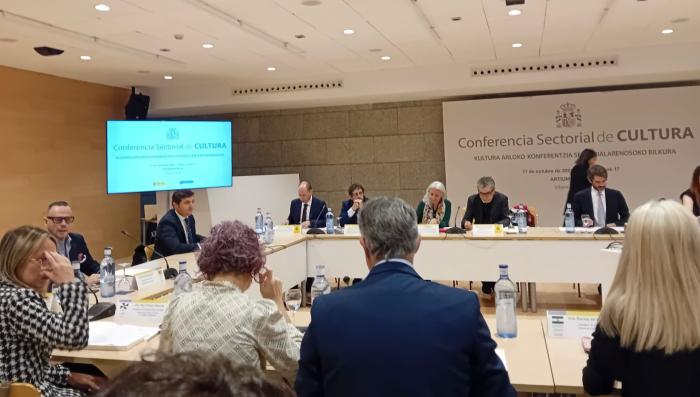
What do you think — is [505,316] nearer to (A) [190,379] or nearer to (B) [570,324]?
(B) [570,324]

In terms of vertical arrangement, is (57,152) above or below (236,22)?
below

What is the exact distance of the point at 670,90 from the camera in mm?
7375

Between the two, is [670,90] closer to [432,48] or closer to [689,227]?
[432,48]

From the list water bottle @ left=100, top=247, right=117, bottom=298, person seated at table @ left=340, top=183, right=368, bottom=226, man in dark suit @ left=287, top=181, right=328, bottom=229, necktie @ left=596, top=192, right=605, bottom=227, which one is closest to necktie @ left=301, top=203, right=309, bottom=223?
man in dark suit @ left=287, top=181, right=328, bottom=229

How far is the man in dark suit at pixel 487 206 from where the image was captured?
5664mm

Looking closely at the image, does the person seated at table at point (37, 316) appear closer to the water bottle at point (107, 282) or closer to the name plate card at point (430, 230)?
the water bottle at point (107, 282)

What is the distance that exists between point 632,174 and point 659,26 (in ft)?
7.48

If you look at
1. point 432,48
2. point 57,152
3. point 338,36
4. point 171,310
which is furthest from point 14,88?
point 171,310

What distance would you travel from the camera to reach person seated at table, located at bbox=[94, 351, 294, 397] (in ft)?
1.46

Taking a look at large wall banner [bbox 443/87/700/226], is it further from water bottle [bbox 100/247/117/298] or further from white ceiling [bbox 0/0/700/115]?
water bottle [bbox 100/247/117/298]

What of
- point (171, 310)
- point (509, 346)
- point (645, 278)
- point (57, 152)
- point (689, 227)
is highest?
point (57, 152)

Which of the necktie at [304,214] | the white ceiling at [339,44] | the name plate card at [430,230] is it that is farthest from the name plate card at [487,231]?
the necktie at [304,214]

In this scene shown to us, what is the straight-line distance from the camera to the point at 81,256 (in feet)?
13.2

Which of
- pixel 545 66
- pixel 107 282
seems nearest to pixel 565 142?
pixel 545 66
